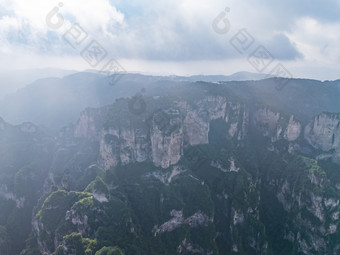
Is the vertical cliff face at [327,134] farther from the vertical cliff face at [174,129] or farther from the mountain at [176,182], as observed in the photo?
the vertical cliff face at [174,129]

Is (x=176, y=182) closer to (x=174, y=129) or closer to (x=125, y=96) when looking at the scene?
(x=174, y=129)

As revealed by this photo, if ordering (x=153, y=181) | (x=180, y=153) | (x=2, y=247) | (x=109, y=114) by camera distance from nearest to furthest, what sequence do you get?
(x=2, y=247) < (x=153, y=181) < (x=180, y=153) < (x=109, y=114)

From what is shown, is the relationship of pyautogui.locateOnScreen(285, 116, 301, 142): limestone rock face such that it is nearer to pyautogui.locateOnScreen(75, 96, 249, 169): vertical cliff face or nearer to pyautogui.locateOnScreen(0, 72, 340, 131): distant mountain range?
pyautogui.locateOnScreen(0, 72, 340, 131): distant mountain range

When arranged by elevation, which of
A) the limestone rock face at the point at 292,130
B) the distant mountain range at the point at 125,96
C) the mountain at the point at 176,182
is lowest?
the mountain at the point at 176,182

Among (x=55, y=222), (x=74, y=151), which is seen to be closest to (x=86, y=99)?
(x=74, y=151)

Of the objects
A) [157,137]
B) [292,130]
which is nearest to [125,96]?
[292,130]

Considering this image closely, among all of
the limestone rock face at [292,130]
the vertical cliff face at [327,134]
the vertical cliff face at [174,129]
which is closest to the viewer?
the vertical cliff face at [174,129]

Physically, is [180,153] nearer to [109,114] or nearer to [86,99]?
[109,114]

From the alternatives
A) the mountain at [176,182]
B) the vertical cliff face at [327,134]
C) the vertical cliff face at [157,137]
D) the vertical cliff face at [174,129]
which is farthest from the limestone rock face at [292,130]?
the vertical cliff face at [157,137]
